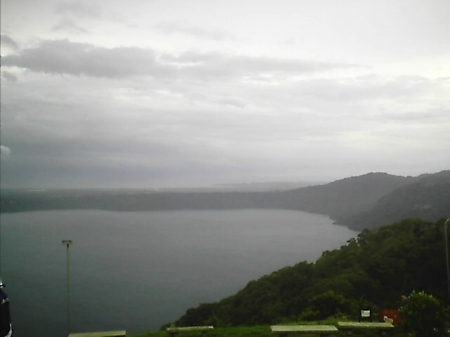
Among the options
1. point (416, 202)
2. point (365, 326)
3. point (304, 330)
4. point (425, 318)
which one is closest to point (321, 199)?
point (416, 202)

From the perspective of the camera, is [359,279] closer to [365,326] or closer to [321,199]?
[365,326]

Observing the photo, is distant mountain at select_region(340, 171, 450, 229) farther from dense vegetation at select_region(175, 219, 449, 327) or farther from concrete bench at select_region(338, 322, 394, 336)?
concrete bench at select_region(338, 322, 394, 336)

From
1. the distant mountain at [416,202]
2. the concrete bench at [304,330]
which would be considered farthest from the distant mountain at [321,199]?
the concrete bench at [304,330]

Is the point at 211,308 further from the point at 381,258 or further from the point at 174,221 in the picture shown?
the point at 174,221

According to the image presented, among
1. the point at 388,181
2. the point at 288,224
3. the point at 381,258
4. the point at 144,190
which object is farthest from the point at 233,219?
the point at 381,258

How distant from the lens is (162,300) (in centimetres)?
2861

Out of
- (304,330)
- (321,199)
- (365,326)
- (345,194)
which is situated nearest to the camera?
(304,330)

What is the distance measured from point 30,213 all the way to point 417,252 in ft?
120

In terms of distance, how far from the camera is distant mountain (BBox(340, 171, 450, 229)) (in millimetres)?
13672

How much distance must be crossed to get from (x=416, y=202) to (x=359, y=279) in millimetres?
6350

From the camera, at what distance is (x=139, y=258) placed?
41.5 m

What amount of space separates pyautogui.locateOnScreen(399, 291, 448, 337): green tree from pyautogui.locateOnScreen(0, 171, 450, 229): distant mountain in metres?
9.48

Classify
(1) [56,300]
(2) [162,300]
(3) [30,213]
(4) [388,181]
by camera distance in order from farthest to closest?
(3) [30,213]
(2) [162,300]
(1) [56,300]
(4) [388,181]

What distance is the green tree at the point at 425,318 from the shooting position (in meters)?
4.46
